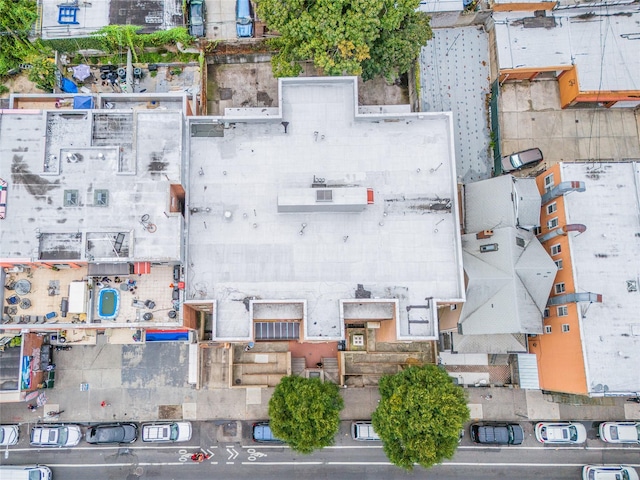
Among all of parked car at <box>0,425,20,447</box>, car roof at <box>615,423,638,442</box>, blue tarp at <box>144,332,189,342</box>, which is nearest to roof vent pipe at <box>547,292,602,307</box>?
car roof at <box>615,423,638,442</box>

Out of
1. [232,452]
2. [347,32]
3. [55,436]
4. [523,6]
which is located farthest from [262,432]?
[523,6]

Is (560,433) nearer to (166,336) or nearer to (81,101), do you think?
(166,336)

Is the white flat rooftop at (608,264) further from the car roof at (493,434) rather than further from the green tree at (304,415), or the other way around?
the green tree at (304,415)

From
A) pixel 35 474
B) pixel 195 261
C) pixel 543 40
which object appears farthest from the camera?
pixel 543 40

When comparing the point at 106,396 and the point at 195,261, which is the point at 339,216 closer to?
the point at 195,261

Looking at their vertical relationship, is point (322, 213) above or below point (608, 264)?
above

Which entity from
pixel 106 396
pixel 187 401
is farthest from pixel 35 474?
pixel 187 401
